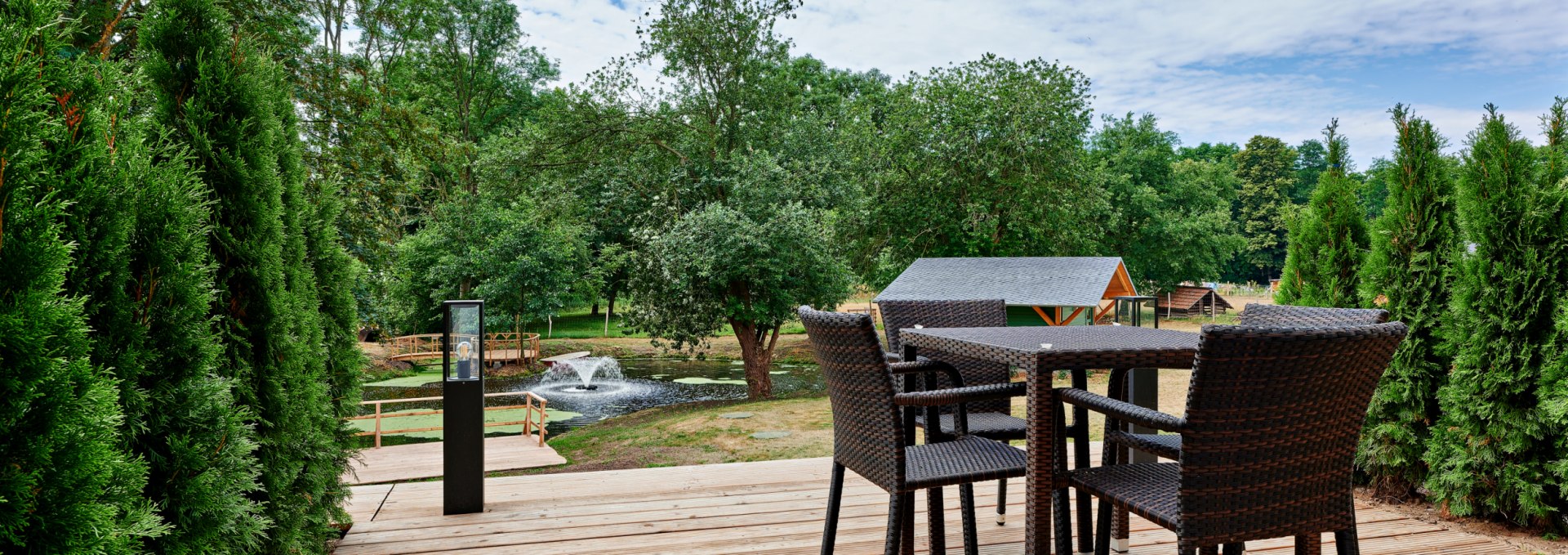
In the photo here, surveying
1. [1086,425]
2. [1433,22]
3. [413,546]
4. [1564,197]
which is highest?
[1433,22]

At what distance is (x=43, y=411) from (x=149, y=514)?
0.28 meters

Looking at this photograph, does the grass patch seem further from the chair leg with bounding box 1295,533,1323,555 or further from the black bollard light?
the chair leg with bounding box 1295,533,1323,555

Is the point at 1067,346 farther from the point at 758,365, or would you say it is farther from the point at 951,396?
the point at 758,365

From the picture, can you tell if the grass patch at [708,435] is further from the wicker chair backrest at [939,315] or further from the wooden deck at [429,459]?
the wicker chair backrest at [939,315]

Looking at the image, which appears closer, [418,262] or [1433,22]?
[1433,22]

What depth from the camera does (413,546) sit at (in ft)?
9.25

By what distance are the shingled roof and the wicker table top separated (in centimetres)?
924

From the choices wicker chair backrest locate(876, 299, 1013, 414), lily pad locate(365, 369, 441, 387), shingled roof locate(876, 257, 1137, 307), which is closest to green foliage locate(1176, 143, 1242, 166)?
shingled roof locate(876, 257, 1137, 307)

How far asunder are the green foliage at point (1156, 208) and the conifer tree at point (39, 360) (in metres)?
23.1

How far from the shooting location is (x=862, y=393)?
217 centimetres

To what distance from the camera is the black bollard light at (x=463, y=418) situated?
324 cm

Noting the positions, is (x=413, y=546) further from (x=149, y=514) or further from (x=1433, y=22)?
(x=1433, y=22)

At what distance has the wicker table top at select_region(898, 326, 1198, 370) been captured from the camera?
6.73 feet

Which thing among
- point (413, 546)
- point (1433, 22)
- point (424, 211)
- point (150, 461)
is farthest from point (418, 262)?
point (1433, 22)
